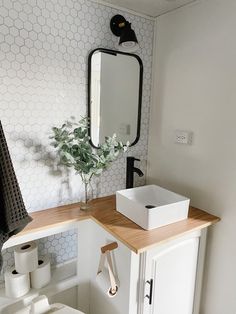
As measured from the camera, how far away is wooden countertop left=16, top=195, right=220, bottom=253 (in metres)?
1.06

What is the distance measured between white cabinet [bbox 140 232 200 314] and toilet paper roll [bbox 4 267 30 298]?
63 centimetres

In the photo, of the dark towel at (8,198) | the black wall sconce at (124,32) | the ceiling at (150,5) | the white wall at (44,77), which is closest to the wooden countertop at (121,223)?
the white wall at (44,77)

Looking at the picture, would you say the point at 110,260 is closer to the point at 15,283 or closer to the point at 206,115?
the point at 15,283

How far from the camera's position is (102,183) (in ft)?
5.11

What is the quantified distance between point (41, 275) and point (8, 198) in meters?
0.69

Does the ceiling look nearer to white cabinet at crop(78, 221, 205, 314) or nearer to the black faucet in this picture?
the black faucet

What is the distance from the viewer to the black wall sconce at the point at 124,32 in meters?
1.27

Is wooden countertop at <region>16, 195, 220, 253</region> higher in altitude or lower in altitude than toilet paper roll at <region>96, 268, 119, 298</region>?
higher

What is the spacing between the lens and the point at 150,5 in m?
1.40

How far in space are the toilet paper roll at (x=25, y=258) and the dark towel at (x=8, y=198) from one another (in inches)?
15.4

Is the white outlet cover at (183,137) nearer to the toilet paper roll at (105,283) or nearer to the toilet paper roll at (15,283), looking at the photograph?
the toilet paper roll at (105,283)

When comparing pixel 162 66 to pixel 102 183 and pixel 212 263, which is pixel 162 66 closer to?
pixel 102 183

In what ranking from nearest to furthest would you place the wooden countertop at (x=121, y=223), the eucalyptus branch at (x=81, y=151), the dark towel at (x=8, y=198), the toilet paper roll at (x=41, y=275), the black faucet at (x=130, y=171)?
the dark towel at (x=8, y=198)
the wooden countertop at (x=121, y=223)
the eucalyptus branch at (x=81, y=151)
the toilet paper roll at (x=41, y=275)
the black faucet at (x=130, y=171)

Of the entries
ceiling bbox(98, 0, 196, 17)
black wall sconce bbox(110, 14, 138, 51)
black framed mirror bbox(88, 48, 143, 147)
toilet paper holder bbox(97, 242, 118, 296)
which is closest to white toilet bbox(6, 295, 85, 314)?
toilet paper holder bbox(97, 242, 118, 296)
